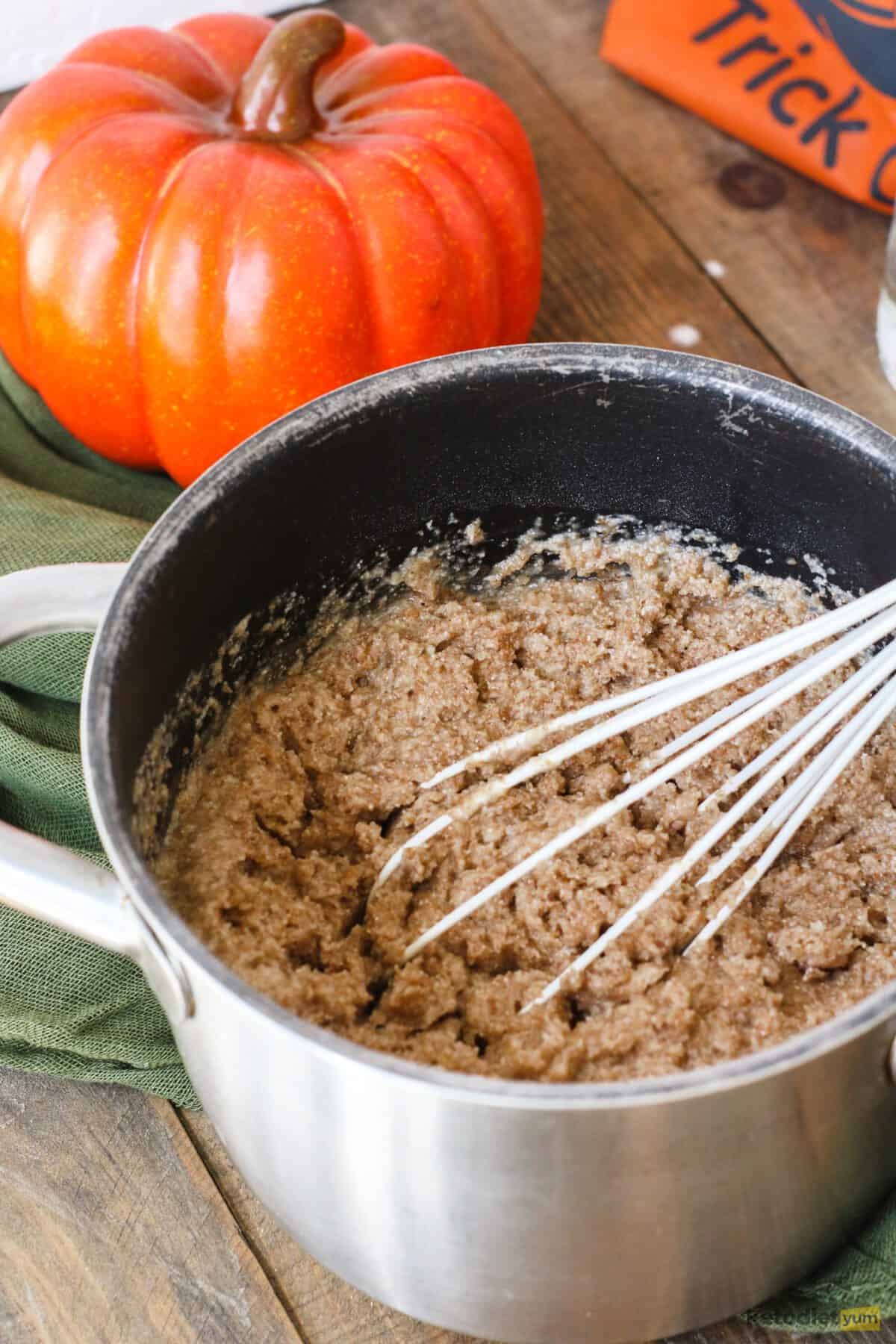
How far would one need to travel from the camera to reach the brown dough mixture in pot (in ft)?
2.09

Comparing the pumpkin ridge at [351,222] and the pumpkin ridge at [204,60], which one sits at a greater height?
the pumpkin ridge at [204,60]

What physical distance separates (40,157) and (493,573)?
427 millimetres

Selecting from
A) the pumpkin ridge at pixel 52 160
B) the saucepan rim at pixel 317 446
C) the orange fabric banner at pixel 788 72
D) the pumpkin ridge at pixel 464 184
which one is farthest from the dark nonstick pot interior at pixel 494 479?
the orange fabric banner at pixel 788 72

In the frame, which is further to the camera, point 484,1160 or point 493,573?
point 493,573

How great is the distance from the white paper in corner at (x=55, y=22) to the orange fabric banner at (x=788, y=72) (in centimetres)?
38

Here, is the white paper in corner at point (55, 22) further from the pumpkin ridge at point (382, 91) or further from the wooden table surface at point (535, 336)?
the pumpkin ridge at point (382, 91)

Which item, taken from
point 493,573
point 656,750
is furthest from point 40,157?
point 656,750

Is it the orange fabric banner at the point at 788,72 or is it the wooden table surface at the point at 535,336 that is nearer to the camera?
the wooden table surface at the point at 535,336

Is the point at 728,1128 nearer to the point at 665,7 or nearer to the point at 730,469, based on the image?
the point at 730,469

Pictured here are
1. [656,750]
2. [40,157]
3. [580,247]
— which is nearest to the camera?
[656,750]

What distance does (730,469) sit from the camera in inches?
30.0

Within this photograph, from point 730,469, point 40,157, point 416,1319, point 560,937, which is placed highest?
A: point 40,157

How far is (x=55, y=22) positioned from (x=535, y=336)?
560 millimetres

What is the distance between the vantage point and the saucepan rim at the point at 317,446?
463 mm
